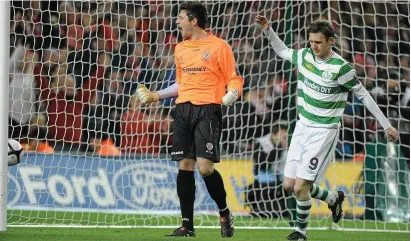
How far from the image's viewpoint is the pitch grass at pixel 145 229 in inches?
305

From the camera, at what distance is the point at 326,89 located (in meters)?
7.56

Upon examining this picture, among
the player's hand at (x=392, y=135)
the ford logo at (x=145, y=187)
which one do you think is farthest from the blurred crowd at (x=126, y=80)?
the player's hand at (x=392, y=135)

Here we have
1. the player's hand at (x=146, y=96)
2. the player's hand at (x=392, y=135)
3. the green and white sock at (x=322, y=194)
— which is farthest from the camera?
the green and white sock at (x=322, y=194)

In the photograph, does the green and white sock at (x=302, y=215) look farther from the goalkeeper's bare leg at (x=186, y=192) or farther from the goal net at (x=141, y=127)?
the goal net at (x=141, y=127)

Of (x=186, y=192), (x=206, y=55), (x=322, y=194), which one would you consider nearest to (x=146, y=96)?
(x=206, y=55)

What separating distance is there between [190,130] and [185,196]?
1.63 feet

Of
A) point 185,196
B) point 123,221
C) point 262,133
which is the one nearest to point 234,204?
point 262,133

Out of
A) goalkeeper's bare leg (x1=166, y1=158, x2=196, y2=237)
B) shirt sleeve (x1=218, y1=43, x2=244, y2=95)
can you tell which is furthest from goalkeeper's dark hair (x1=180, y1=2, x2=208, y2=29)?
goalkeeper's bare leg (x1=166, y1=158, x2=196, y2=237)

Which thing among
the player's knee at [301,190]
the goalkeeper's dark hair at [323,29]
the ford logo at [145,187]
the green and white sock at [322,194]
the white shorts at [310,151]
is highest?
the goalkeeper's dark hair at [323,29]

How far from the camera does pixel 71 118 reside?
11.2m

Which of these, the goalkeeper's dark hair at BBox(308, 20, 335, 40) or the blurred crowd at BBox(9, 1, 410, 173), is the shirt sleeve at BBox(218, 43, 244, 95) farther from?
the blurred crowd at BBox(9, 1, 410, 173)

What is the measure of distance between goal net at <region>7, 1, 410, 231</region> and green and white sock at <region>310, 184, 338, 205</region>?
207 centimetres

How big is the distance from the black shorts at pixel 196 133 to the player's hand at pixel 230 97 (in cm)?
32

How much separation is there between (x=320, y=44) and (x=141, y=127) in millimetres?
4415
